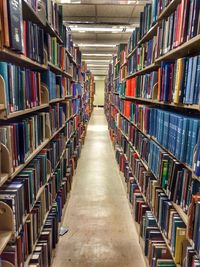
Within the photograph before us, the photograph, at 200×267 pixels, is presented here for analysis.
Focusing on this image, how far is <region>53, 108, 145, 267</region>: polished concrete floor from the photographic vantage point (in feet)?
7.76

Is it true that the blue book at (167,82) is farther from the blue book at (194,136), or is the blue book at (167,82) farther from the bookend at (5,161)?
the bookend at (5,161)

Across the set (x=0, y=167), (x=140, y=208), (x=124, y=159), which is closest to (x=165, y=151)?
(x=140, y=208)

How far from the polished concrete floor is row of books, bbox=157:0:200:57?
193 cm

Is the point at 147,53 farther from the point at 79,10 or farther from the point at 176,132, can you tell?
the point at 79,10

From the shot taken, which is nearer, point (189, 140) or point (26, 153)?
point (189, 140)

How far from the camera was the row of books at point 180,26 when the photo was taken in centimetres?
135

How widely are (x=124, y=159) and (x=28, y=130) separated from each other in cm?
288

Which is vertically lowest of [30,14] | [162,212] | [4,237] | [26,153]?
[162,212]

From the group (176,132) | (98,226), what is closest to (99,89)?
(98,226)

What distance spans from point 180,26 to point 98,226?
2.32 meters

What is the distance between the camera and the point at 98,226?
2.93 metres

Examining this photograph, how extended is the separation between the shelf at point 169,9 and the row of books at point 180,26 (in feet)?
0.20

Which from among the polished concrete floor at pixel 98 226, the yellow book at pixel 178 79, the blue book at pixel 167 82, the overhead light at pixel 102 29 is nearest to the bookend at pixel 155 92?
the blue book at pixel 167 82

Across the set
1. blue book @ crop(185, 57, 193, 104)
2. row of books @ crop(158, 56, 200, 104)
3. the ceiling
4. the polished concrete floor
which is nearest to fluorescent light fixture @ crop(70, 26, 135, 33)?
the ceiling
